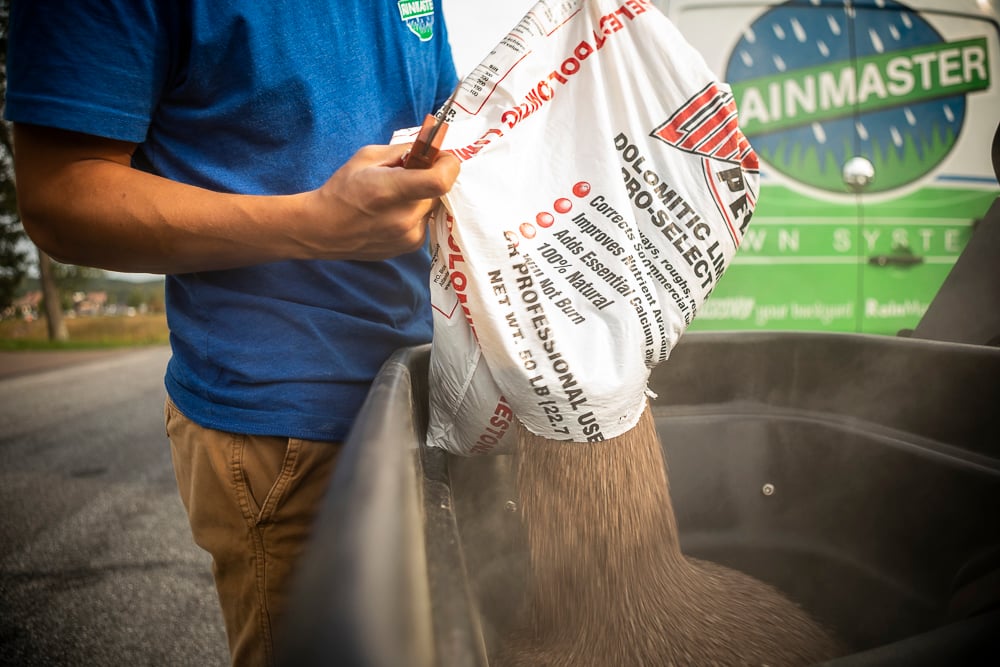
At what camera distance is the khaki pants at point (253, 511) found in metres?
0.90

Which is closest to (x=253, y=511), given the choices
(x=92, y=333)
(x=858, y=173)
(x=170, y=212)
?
(x=170, y=212)

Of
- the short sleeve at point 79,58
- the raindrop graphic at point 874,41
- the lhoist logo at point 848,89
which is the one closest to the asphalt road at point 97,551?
the short sleeve at point 79,58

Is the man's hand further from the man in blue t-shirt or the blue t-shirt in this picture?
the blue t-shirt

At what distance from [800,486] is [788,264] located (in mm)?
1426

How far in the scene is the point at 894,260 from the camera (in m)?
2.41

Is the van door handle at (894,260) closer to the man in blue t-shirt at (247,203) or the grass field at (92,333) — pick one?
the man in blue t-shirt at (247,203)

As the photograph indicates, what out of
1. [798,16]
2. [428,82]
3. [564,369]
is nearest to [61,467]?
[428,82]

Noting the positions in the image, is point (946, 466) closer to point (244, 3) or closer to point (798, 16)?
point (244, 3)

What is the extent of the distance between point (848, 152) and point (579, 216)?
2182mm

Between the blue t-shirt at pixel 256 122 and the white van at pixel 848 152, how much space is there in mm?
1805

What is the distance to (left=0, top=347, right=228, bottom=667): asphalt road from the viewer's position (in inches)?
76.5

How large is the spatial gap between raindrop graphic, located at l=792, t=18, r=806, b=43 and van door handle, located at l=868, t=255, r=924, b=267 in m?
0.98

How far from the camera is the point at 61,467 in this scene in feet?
11.2

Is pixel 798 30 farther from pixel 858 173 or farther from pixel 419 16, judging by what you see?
pixel 419 16
